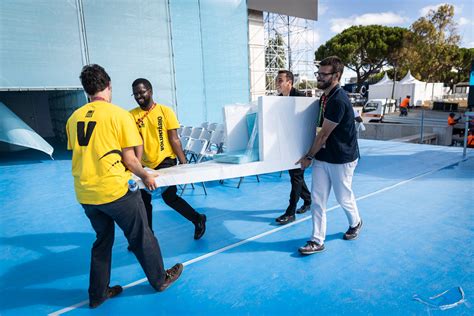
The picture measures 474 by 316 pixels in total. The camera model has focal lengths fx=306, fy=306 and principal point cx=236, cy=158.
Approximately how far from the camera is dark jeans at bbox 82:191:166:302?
2090 mm

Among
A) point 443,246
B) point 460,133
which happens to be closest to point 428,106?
point 460,133

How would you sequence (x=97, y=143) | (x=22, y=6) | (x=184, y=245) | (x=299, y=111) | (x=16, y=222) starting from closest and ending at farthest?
(x=97, y=143) < (x=299, y=111) < (x=184, y=245) < (x=16, y=222) < (x=22, y=6)

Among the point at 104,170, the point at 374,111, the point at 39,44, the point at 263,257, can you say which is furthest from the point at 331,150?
the point at 374,111

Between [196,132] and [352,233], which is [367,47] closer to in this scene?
[196,132]

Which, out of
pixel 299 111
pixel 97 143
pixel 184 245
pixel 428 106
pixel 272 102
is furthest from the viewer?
pixel 428 106

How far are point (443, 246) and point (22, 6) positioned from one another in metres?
9.86

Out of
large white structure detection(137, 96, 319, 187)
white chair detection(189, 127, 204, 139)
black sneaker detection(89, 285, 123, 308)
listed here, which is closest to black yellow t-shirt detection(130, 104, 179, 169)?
large white structure detection(137, 96, 319, 187)

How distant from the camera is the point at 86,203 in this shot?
204cm

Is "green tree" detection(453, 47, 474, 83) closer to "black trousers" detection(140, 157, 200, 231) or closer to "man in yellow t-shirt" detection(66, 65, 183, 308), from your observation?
"black trousers" detection(140, 157, 200, 231)

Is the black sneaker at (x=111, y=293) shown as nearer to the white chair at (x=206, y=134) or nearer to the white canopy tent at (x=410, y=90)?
the white chair at (x=206, y=134)

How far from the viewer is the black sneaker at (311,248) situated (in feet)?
9.39

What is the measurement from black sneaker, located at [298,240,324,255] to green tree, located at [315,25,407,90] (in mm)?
33218

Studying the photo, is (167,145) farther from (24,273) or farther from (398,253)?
(398,253)

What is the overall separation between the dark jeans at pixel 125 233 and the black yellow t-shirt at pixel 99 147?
0.31 feet
